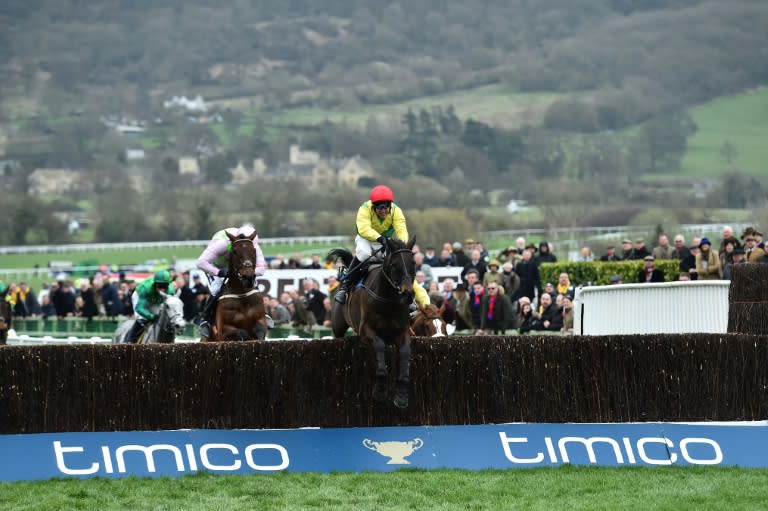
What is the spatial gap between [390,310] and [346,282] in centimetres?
108

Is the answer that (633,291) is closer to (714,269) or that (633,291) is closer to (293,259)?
(714,269)

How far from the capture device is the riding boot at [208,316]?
14.4m

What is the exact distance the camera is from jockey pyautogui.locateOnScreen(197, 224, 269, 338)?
46.0 ft

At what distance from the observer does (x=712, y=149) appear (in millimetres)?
124188

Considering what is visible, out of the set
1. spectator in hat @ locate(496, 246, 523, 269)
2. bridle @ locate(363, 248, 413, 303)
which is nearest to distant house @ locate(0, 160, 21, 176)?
spectator in hat @ locate(496, 246, 523, 269)

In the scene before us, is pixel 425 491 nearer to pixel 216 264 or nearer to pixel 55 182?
pixel 216 264

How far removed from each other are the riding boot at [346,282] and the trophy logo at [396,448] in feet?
6.50

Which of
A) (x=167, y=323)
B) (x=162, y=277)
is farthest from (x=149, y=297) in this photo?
(x=167, y=323)

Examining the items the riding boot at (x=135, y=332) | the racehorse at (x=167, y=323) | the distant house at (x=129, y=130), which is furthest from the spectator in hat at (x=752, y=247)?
the distant house at (x=129, y=130)

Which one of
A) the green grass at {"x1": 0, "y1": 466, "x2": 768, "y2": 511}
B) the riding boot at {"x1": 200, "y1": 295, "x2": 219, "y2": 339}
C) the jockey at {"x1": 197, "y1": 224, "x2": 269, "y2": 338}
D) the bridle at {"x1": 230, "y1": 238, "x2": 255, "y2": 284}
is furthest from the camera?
the riding boot at {"x1": 200, "y1": 295, "x2": 219, "y2": 339}

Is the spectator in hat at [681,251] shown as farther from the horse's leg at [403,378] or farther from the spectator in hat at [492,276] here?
the horse's leg at [403,378]

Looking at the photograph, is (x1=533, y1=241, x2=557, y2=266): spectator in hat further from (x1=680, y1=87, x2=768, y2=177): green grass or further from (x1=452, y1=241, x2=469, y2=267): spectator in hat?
(x1=680, y1=87, x2=768, y2=177): green grass

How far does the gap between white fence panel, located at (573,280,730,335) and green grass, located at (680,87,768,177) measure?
93.4m

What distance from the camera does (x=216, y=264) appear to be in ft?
47.4
